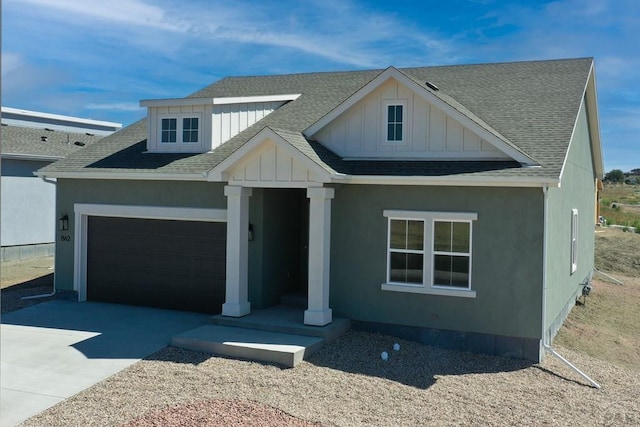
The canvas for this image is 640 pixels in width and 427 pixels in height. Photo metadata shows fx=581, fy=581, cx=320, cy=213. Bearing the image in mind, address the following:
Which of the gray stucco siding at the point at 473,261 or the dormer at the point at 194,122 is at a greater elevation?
the dormer at the point at 194,122

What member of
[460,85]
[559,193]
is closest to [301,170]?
[559,193]

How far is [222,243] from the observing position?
44.0 ft

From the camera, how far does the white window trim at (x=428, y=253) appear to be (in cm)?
1102

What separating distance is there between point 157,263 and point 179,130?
3.55 meters

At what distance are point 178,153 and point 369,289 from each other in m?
6.47

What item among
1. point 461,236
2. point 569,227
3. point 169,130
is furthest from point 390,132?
point 169,130

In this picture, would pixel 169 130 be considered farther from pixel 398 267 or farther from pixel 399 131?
pixel 398 267

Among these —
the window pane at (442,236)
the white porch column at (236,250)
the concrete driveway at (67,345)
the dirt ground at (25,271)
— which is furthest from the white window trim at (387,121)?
the dirt ground at (25,271)

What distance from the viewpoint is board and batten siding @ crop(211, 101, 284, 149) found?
14.9 metres

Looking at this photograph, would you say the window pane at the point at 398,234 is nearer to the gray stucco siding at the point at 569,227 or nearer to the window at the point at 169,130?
the gray stucco siding at the point at 569,227

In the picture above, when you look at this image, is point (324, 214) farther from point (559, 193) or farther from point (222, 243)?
point (559, 193)

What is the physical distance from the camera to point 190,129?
49.6ft

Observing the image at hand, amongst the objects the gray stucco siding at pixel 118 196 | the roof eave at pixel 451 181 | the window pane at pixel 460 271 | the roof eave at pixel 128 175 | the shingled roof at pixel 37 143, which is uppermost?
the shingled roof at pixel 37 143

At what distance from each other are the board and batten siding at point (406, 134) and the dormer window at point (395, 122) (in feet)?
0.23
